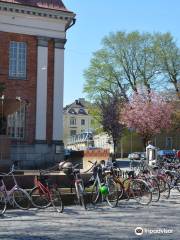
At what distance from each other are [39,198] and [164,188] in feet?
14.8

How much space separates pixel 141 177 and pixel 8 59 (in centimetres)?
1813

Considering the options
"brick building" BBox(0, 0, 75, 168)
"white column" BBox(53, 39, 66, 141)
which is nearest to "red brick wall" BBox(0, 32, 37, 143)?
"brick building" BBox(0, 0, 75, 168)

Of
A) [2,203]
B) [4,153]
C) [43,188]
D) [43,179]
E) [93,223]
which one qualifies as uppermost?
[4,153]

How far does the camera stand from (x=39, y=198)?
506 inches

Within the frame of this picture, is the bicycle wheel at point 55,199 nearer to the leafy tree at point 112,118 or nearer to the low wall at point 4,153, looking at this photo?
the low wall at point 4,153

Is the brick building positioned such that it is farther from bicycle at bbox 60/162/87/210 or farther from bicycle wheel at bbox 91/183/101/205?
bicycle at bbox 60/162/87/210

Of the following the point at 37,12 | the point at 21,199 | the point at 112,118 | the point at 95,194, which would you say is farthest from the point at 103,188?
the point at 112,118

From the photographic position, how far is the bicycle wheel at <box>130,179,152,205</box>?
14195 mm

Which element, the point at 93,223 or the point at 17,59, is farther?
the point at 17,59

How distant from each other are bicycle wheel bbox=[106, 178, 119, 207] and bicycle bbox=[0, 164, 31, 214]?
220cm

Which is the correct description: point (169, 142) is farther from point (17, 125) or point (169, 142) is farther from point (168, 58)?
point (17, 125)

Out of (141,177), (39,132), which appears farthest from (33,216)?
(39,132)

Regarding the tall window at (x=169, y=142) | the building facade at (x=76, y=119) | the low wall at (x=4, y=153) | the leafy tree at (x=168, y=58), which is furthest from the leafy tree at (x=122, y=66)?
the building facade at (x=76, y=119)

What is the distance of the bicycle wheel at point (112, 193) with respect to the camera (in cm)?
1361
